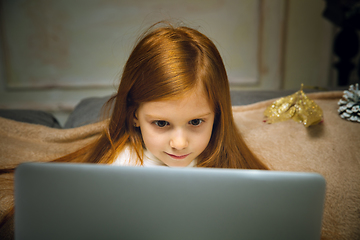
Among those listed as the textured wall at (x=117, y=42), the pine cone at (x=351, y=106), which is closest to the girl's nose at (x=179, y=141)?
the pine cone at (x=351, y=106)

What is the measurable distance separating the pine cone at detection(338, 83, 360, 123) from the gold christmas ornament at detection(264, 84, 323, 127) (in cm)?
10

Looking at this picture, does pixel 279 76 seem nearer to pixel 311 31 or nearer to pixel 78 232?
pixel 311 31

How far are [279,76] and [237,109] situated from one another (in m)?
0.98

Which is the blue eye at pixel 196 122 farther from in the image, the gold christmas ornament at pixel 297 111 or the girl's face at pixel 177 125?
the gold christmas ornament at pixel 297 111

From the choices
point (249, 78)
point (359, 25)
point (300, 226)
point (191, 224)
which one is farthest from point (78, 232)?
point (359, 25)

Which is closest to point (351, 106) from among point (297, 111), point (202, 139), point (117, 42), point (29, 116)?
point (297, 111)

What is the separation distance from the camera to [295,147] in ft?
2.74

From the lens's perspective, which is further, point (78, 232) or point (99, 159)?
point (99, 159)

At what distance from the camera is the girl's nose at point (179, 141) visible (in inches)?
24.0

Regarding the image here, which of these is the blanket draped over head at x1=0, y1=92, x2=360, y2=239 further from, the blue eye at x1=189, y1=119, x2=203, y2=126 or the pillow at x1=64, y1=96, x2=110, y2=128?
the blue eye at x1=189, y1=119, x2=203, y2=126

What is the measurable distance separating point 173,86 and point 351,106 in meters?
0.68

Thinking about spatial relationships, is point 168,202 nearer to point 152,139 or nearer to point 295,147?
point 152,139

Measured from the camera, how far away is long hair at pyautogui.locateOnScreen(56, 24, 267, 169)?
62 centimetres

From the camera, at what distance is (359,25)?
161 cm
